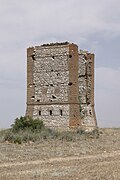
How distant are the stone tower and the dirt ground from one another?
1240 centimetres

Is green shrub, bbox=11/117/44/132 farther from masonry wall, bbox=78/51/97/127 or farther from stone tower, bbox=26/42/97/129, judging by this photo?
masonry wall, bbox=78/51/97/127

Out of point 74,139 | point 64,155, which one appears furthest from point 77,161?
point 74,139

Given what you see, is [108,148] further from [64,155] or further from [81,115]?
[81,115]

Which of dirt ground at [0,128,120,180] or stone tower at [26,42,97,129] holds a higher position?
stone tower at [26,42,97,129]

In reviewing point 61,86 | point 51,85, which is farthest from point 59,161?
point 51,85

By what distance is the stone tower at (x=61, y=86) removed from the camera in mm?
36625

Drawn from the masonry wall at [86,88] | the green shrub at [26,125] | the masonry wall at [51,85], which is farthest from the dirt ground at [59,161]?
the masonry wall at [86,88]

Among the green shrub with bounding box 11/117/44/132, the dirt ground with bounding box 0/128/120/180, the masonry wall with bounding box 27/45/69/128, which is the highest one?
the masonry wall with bounding box 27/45/69/128

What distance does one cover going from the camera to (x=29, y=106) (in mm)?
38906

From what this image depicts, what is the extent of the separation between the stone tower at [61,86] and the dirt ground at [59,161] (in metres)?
12.4

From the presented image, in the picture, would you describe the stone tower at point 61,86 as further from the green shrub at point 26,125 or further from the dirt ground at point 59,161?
the dirt ground at point 59,161

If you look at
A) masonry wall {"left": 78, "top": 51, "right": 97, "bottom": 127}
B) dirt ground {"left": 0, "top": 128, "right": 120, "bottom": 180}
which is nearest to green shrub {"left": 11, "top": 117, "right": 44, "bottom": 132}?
dirt ground {"left": 0, "top": 128, "right": 120, "bottom": 180}

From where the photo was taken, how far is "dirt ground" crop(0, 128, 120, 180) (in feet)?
41.0

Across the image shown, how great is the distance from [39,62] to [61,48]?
2.62 metres
